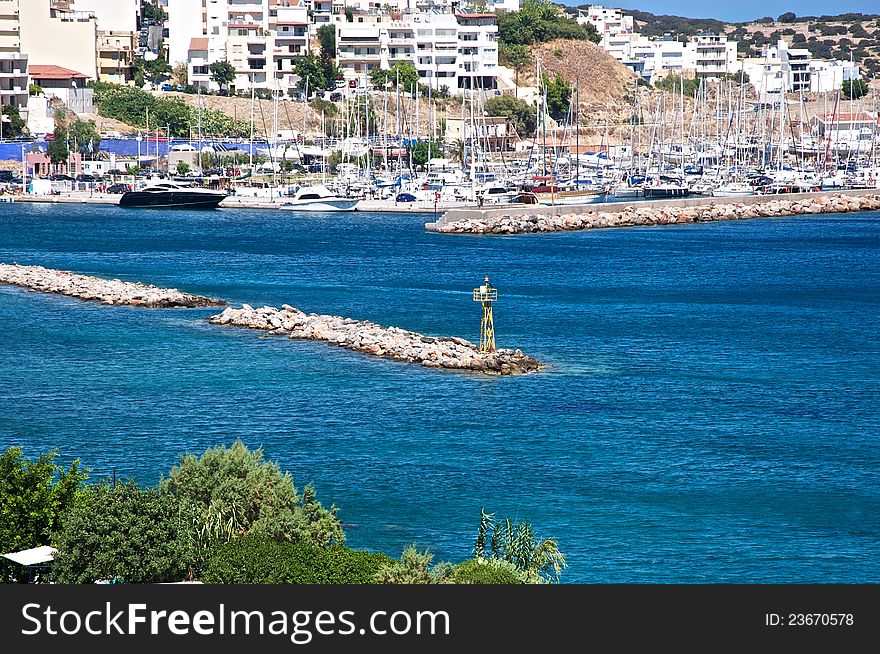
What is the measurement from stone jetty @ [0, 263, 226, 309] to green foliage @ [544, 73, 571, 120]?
63.2 meters

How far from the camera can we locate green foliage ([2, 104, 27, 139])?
82.3 metres

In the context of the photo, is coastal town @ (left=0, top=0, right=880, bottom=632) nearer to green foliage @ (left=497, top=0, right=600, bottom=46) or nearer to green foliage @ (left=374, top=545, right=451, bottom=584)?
green foliage @ (left=374, top=545, right=451, bottom=584)

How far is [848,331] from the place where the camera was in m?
34.0

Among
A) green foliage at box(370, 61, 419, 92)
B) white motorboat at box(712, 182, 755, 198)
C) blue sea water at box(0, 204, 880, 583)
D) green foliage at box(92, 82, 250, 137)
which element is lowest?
blue sea water at box(0, 204, 880, 583)

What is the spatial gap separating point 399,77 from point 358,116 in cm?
813

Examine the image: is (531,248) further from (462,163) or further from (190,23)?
(190,23)

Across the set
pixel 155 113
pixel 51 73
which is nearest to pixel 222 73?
pixel 155 113

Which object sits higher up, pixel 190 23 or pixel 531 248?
pixel 190 23

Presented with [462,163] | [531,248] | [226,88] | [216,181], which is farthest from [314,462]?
[226,88]

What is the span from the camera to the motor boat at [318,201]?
70.4m

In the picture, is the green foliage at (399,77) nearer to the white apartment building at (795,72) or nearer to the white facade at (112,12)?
the white facade at (112,12)

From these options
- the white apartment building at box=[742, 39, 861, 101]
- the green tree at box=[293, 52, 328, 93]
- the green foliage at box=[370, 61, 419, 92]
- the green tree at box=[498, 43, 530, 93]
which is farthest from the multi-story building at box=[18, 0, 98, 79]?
the white apartment building at box=[742, 39, 861, 101]

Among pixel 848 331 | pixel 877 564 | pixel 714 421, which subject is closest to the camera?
pixel 877 564

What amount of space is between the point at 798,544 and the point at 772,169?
70.8 metres
